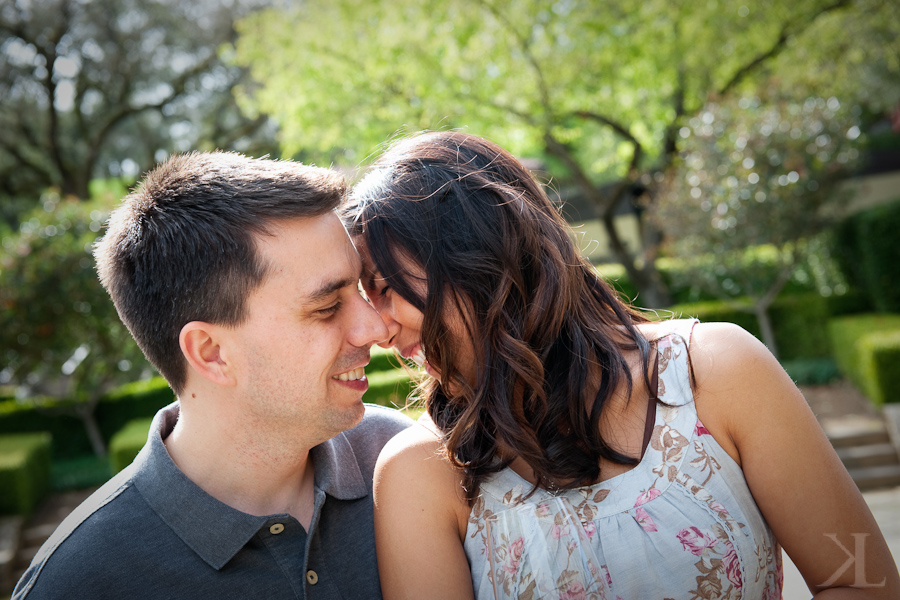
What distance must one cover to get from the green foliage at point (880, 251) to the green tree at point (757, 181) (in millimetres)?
586

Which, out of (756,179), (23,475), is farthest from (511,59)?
(23,475)

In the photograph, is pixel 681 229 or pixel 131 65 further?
pixel 131 65

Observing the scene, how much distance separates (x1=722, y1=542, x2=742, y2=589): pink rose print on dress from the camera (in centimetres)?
192

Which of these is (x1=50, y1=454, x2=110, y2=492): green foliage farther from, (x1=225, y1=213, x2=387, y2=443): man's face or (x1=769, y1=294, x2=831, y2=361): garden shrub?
(x1=769, y1=294, x2=831, y2=361): garden shrub

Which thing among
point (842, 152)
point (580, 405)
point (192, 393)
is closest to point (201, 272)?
point (192, 393)

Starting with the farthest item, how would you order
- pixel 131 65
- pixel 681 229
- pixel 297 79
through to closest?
pixel 131 65 → pixel 297 79 → pixel 681 229

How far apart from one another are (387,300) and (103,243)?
0.93m

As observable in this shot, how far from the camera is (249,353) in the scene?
7.05ft

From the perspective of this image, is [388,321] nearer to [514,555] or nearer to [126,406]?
[514,555]

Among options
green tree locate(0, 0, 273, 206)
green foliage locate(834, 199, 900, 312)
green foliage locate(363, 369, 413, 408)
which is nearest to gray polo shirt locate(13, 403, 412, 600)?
green foliage locate(363, 369, 413, 408)

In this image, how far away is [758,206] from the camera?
34.3 ft

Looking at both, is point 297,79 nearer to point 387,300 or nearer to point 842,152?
point 842,152

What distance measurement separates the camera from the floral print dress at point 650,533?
1937 millimetres

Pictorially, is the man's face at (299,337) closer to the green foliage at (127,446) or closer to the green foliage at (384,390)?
the green foliage at (384,390)
